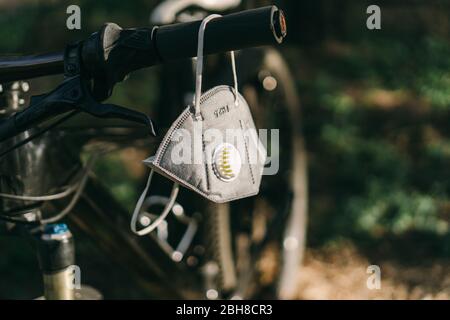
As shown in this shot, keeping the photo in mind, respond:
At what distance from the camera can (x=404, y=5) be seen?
6574mm

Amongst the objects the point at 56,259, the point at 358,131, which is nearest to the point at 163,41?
the point at 56,259

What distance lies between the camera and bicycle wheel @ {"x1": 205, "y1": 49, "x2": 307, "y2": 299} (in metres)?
2.91

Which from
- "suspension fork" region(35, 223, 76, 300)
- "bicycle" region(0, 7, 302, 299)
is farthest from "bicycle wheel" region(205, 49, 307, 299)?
"suspension fork" region(35, 223, 76, 300)

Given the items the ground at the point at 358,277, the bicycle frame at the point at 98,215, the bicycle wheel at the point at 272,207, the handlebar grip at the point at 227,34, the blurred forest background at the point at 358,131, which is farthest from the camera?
the blurred forest background at the point at 358,131

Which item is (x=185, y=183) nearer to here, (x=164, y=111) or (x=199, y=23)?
(x=199, y=23)

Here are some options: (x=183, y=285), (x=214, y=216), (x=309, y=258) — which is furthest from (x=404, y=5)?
(x=183, y=285)

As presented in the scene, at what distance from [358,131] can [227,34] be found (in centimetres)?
397

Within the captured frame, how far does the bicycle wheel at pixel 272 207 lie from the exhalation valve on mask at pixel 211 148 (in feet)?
4.47

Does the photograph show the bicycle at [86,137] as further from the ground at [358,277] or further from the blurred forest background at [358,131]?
the ground at [358,277]

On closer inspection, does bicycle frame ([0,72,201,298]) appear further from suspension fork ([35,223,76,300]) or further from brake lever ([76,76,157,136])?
brake lever ([76,76,157,136])

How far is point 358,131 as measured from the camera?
503 cm

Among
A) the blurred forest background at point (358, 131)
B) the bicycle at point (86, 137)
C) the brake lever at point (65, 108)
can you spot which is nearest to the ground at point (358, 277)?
the blurred forest background at point (358, 131)

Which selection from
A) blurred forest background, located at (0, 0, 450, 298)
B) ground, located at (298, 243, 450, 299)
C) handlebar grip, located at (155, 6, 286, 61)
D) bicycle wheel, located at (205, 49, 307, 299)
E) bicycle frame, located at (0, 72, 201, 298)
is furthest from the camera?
blurred forest background, located at (0, 0, 450, 298)

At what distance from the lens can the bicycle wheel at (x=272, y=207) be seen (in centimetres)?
291
